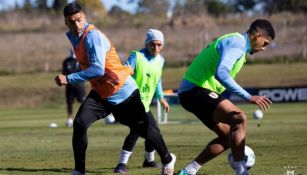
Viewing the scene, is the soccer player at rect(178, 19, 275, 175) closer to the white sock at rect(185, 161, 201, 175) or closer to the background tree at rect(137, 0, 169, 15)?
the white sock at rect(185, 161, 201, 175)

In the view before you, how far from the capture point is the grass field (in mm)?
12984

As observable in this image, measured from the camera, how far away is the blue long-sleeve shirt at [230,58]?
1025 centimetres

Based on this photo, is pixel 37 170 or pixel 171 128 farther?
pixel 171 128

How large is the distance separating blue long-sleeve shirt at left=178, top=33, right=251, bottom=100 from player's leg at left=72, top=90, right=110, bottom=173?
167 centimetres

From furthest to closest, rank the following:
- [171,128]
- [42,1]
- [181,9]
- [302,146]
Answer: [42,1], [181,9], [171,128], [302,146]

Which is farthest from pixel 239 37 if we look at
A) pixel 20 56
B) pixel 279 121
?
pixel 20 56

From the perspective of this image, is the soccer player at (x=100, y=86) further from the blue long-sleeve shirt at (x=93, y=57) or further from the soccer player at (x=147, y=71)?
the soccer player at (x=147, y=71)

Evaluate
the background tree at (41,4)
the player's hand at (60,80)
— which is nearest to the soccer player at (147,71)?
the player's hand at (60,80)

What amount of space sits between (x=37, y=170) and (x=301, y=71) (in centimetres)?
3605

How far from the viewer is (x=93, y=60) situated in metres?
10.5

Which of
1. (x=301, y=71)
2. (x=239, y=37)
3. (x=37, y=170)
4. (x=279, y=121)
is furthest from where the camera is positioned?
(x=301, y=71)

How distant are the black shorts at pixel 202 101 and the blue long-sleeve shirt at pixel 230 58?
1.53 ft

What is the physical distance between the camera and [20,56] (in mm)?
58031

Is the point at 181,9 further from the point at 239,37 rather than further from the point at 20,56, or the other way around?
the point at 239,37
